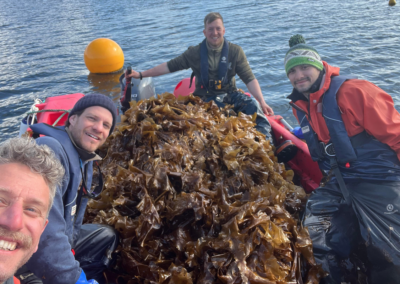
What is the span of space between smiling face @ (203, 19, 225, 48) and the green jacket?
10 cm

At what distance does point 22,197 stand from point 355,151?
228cm

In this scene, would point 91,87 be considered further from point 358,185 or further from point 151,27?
point 358,185

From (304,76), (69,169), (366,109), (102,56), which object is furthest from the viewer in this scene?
(102,56)

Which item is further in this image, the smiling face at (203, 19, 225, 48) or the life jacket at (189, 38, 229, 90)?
the life jacket at (189, 38, 229, 90)

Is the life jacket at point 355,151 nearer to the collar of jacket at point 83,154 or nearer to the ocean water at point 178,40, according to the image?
the collar of jacket at point 83,154

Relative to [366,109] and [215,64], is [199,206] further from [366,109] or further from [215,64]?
[215,64]

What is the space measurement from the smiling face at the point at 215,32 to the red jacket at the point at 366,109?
188cm

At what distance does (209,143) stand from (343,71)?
6.01m

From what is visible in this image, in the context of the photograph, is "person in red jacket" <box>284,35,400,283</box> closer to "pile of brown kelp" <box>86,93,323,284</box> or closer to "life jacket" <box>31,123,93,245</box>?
"pile of brown kelp" <box>86,93,323,284</box>

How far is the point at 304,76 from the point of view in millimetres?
2551

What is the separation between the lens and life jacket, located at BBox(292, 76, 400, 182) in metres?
2.31

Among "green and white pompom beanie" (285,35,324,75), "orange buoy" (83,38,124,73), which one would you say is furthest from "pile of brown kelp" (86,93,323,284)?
"orange buoy" (83,38,124,73)

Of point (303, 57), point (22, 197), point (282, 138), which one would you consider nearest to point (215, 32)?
point (282, 138)

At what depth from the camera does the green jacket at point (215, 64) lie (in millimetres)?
4312
